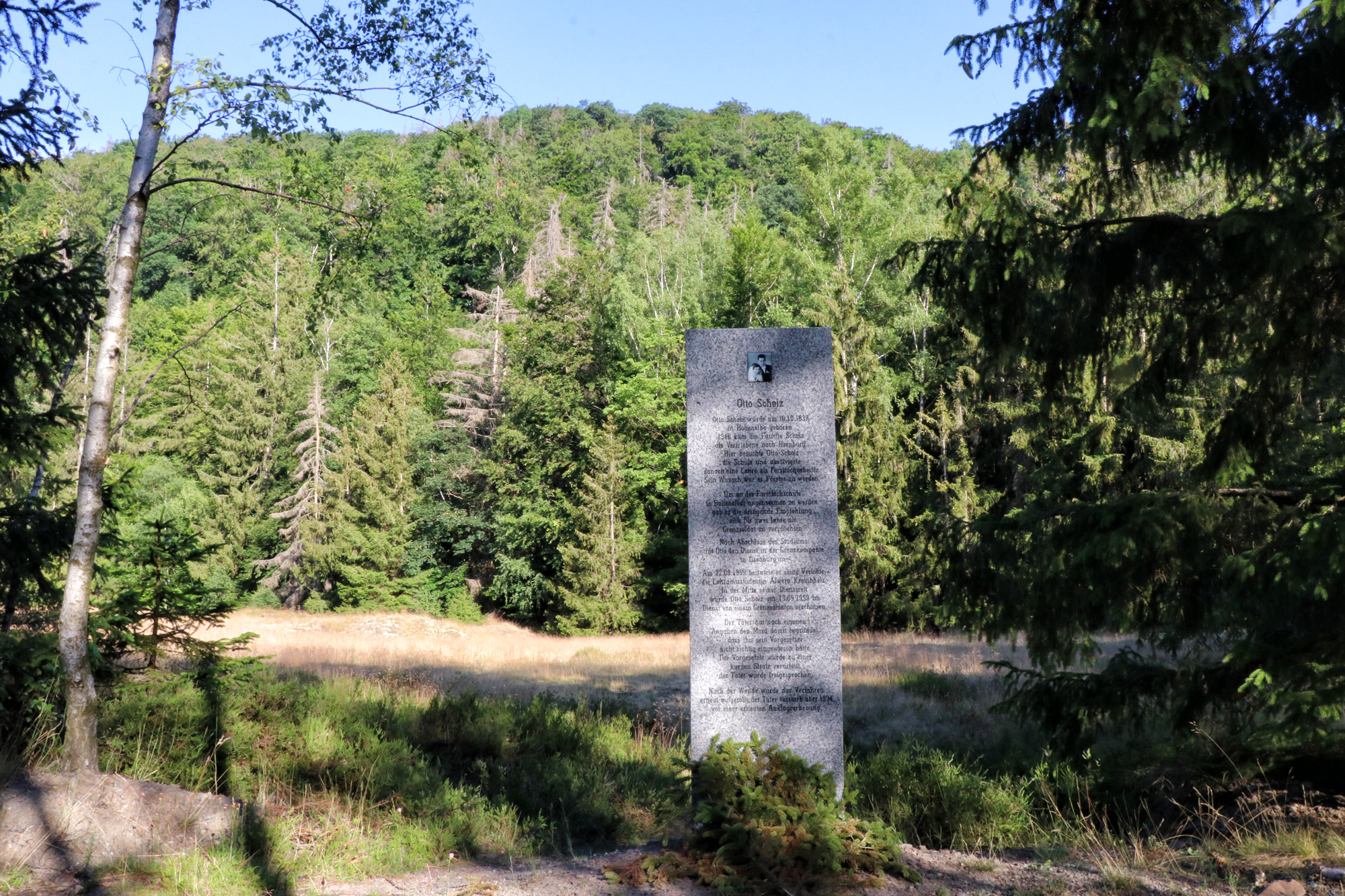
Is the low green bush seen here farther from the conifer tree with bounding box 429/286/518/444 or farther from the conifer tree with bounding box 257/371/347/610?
the conifer tree with bounding box 429/286/518/444

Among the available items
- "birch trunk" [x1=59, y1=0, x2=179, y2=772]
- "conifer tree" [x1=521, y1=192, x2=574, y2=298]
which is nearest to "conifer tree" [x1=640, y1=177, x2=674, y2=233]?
"conifer tree" [x1=521, y1=192, x2=574, y2=298]

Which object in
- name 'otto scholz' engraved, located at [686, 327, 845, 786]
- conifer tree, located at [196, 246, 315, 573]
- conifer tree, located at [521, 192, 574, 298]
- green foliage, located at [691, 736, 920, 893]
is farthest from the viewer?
conifer tree, located at [521, 192, 574, 298]

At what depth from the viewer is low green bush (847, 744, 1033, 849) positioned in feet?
23.9

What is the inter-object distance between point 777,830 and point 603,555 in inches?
1194

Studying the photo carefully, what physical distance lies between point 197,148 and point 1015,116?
8363mm

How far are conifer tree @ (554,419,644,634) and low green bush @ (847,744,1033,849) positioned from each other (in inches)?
1083

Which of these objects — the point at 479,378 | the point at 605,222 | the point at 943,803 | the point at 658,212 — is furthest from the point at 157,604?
the point at 658,212

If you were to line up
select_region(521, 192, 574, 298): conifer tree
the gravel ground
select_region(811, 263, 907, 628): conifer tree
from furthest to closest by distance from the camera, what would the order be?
select_region(521, 192, 574, 298): conifer tree
select_region(811, 263, 907, 628): conifer tree
the gravel ground

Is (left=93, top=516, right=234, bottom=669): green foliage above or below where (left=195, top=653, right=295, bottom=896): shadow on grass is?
above

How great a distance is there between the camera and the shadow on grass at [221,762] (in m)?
5.64

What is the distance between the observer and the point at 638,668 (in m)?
19.8

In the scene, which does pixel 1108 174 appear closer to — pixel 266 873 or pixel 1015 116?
pixel 1015 116

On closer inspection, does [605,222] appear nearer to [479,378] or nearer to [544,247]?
[544,247]

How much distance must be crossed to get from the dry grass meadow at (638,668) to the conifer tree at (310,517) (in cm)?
1021
